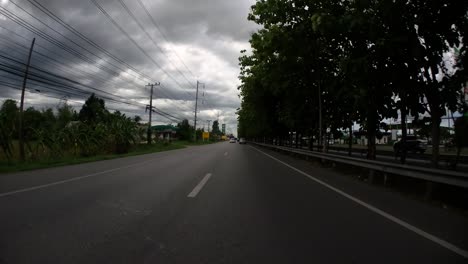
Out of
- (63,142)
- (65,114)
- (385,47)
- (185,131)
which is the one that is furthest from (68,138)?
(185,131)

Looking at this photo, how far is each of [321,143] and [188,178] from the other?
1246cm

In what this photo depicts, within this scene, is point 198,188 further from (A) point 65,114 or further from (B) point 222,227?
(A) point 65,114

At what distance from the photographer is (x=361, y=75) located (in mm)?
10352

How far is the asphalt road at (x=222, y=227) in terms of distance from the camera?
3.90 meters

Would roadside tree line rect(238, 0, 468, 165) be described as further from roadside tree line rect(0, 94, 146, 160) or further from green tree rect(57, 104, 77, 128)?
green tree rect(57, 104, 77, 128)

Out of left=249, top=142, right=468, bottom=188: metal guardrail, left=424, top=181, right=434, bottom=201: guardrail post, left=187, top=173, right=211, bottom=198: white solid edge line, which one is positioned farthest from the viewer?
left=424, top=181, right=434, bottom=201: guardrail post

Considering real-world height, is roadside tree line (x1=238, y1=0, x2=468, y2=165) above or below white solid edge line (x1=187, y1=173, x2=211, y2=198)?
above

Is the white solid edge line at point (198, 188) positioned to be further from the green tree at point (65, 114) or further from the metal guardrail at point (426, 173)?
the green tree at point (65, 114)

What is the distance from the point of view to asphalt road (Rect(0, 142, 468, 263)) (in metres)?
3.90

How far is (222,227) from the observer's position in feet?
16.6

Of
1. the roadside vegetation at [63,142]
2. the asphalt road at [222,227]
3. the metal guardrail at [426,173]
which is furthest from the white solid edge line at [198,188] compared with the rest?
the roadside vegetation at [63,142]

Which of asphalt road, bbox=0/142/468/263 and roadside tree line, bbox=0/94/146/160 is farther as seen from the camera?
roadside tree line, bbox=0/94/146/160

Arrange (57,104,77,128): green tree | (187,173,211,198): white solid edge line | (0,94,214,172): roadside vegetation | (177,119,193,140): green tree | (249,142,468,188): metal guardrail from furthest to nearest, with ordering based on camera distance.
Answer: (177,119,193,140): green tree < (57,104,77,128): green tree < (0,94,214,172): roadside vegetation < (187,173,211,198): white solid edge line < (249,142,468,188): metal guardrail

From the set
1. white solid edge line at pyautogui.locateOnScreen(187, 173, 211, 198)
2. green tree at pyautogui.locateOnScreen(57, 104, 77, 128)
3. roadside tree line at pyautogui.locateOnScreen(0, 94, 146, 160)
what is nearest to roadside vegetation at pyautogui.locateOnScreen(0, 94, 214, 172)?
roadside tree line at pyautogui.locateOnScreen(0, 94, 146, 160)
